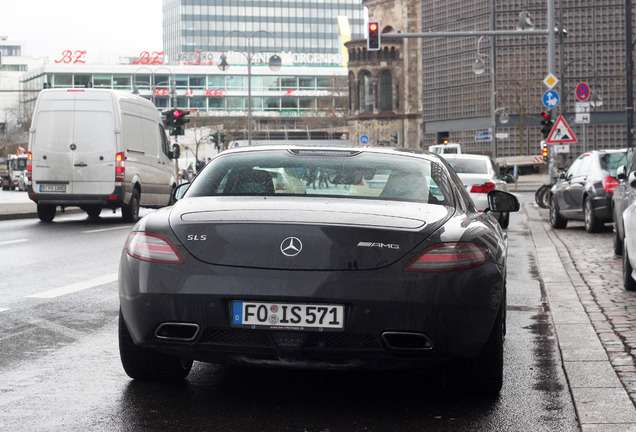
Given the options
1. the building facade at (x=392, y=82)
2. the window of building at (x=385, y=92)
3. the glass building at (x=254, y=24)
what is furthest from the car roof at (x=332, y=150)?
the glass building at (x=254, y=24)

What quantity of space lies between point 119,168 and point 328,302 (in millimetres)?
17308

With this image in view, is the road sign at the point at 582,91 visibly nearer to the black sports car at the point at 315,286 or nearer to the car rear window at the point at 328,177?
the car rear window at the point at 328,177

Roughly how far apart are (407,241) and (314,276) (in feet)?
1.45

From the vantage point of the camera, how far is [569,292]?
9.84 m

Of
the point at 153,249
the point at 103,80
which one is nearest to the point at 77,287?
the point at 153,249

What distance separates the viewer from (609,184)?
1725 centimetres

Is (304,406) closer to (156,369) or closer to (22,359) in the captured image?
(156,369)

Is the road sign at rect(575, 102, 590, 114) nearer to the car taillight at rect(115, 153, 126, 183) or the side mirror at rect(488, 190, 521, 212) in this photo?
the car taillight at rect(115, 153, 126, 183)

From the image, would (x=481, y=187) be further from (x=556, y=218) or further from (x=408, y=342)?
(x=408, y=342)

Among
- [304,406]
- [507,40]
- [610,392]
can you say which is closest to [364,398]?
[304,406]

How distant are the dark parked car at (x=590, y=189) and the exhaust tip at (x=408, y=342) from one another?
42.4ft

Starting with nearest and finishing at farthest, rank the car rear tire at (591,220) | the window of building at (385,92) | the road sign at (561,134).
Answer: the car rear tire at (591,220), the road sign at (561,134), the window of building at (385,92)

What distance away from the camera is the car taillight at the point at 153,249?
4.92 meters

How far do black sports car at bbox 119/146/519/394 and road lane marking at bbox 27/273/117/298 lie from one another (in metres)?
4.51
